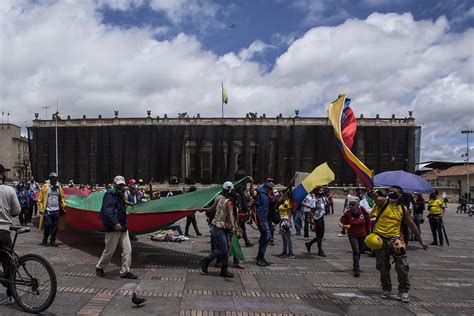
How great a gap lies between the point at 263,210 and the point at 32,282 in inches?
190

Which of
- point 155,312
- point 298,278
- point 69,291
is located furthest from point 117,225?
point 298,278

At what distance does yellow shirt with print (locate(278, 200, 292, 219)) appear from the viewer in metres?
9.35

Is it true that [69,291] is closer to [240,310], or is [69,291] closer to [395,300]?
[240,310]

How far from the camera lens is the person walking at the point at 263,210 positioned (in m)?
8.30

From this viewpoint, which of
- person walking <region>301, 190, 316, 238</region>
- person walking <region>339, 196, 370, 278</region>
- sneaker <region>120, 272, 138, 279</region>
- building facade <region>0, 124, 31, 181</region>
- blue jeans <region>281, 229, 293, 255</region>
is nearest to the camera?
sneaker <region>120, 272, 138, 279</region>

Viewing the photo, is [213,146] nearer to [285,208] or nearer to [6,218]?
[285,208]

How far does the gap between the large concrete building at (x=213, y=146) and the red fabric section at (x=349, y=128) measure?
44757 mm

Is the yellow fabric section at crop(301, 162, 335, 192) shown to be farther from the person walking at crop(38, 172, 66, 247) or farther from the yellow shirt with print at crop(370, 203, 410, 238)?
the person walking at crop(38, 172, 66, 247)

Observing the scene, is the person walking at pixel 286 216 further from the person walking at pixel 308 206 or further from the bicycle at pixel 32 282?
the bicycle at pixel 32 282

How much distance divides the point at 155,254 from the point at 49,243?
2903 millimetres

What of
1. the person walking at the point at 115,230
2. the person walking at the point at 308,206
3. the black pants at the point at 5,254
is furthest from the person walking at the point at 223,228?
the person walking at the point at 308,206

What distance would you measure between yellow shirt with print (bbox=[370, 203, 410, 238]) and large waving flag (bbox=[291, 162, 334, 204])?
2.93 metres

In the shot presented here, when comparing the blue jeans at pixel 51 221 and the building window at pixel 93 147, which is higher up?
the building window at pixel 93 147

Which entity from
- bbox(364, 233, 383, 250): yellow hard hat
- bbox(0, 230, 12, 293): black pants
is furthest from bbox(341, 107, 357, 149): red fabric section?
bbox(0, 230, 12, 293): black pants
